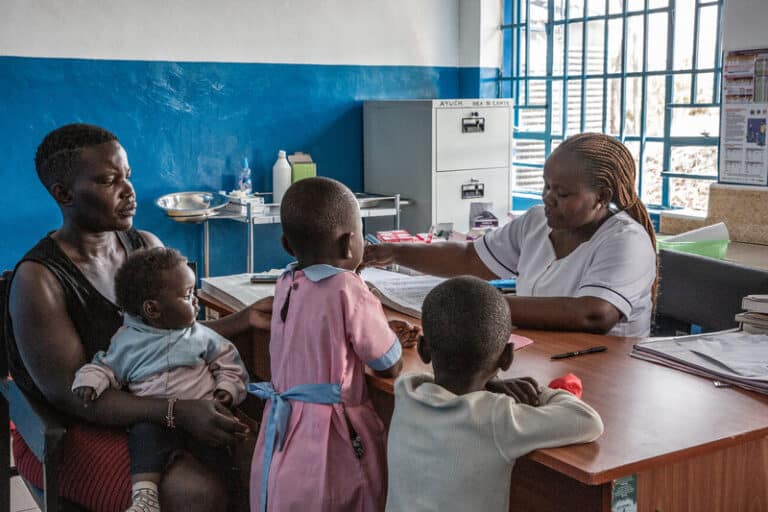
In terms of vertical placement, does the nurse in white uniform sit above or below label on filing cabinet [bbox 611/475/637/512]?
above

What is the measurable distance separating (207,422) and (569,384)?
88cm

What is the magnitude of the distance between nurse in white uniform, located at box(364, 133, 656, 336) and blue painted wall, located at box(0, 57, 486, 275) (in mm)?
3529

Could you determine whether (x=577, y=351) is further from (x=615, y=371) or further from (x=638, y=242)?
(x=638, y=242)

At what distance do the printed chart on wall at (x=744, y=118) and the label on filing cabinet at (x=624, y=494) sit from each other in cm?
327

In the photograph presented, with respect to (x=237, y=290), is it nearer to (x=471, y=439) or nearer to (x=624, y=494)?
(x=471, y=439)

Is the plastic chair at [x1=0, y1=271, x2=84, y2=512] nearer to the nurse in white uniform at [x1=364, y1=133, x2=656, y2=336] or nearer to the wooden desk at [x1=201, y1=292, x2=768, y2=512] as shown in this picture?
the wooden desk at [x1=201, y1=292, x2=768, y2=512]

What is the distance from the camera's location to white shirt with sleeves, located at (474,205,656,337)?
7.47 feet

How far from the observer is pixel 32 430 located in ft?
6.63

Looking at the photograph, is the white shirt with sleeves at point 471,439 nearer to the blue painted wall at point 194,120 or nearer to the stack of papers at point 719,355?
the stack of papers at point 719,355

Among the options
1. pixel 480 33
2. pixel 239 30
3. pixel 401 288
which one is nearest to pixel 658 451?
pixel 401 288

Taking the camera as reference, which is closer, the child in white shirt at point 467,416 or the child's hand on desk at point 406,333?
the child in white shirt at point 467,416

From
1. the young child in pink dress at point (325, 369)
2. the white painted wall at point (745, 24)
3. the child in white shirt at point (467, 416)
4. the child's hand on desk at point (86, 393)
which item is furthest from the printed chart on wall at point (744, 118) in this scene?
the child's hand on desk at point (86, 393)

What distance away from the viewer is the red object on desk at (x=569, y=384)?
1700 mm

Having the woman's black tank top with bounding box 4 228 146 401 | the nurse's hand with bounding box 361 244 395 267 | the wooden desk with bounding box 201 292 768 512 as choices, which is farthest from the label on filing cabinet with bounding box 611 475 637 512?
the nurse's hand with bounding box 361 244 395 267
